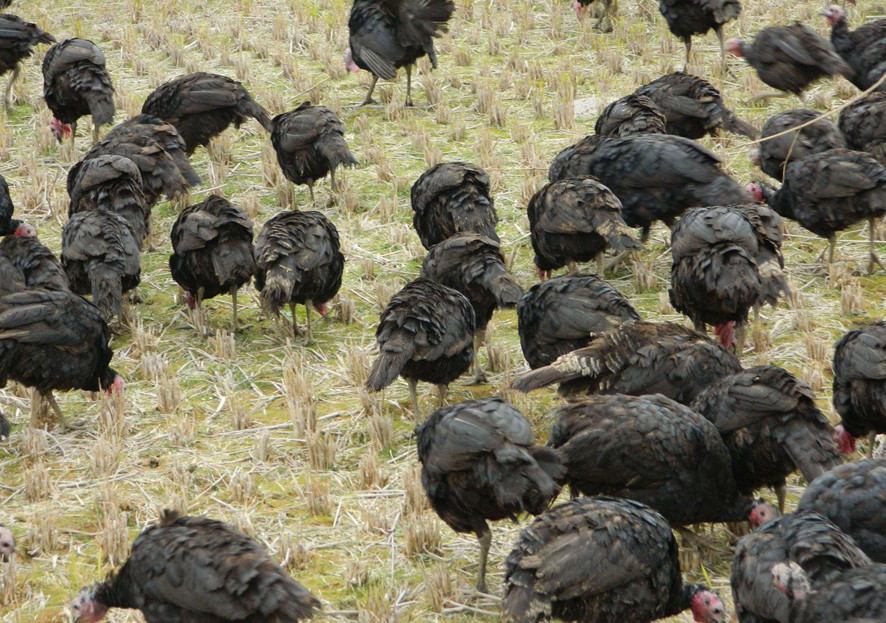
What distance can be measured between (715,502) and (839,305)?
3443mm

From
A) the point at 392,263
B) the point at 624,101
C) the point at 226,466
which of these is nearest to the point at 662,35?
the point at 624,101

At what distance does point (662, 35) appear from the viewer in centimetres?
1419

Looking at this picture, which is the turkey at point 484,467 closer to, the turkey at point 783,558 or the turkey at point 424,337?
the turkey at point 783,558

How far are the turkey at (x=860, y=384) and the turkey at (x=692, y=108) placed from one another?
386cm

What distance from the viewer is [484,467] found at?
516 centimetres

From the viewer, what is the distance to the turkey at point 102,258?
782cm

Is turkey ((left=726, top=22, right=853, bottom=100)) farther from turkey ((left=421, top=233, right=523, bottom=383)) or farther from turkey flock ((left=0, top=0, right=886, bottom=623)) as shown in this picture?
turkey ((left=421, top=233, right=523, bottom=383))

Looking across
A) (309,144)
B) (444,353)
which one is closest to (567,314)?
(444,353)

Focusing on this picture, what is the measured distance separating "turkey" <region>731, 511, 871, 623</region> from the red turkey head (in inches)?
360

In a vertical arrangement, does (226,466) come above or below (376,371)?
below

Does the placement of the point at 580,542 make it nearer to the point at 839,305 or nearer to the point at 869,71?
the point at 839,305

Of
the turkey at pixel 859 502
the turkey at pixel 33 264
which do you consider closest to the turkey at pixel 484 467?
the turkey at pixel 859 502

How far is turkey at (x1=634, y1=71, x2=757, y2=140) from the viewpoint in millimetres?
9688

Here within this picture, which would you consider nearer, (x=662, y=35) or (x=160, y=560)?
(x=160, y=560)
